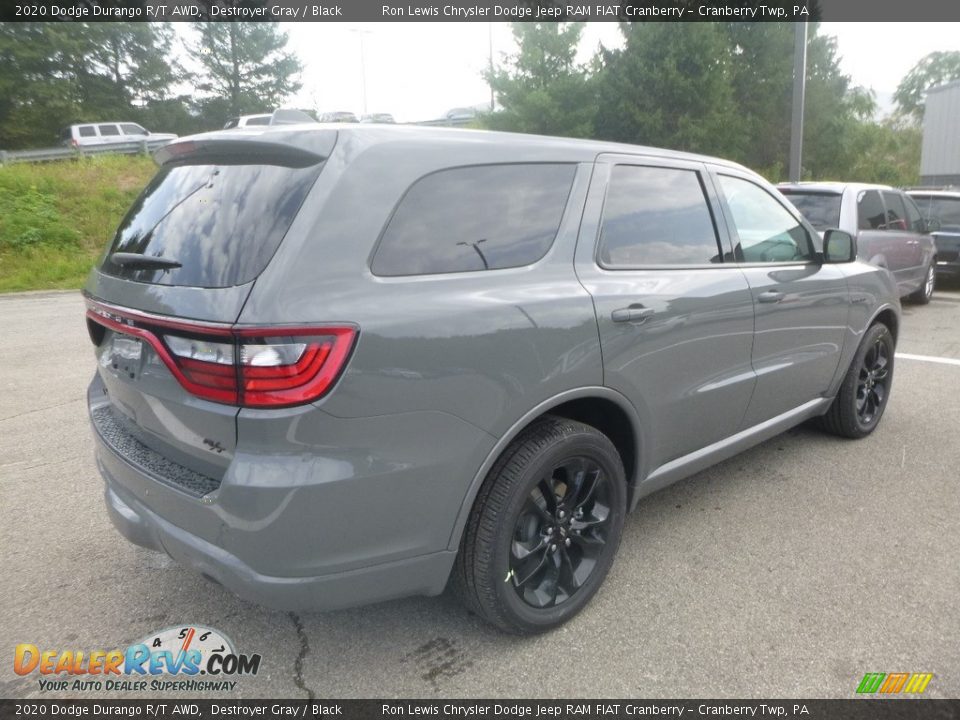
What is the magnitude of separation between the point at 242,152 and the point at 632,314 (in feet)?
4.82

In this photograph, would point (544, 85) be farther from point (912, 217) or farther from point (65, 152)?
point (912, 217)

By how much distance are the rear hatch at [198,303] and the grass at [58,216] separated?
41.3 feet

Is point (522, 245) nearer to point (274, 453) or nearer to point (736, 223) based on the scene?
point (274, 453)

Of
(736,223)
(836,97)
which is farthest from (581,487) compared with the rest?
(836,97)

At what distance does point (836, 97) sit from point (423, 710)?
3787 centimetres

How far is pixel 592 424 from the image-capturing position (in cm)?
282

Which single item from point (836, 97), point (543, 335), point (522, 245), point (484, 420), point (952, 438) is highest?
point (836, 97)

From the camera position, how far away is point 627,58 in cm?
2909

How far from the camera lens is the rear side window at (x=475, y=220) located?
2131 millimetres

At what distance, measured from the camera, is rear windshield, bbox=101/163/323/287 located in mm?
2004

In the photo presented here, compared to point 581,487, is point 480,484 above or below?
above

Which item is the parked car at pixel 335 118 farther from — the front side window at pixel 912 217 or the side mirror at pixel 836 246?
the front side window at pixel 912 217

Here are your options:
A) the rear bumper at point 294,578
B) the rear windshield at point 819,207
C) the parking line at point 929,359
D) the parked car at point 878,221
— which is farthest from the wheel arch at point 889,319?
the rear bumper at point 294,578

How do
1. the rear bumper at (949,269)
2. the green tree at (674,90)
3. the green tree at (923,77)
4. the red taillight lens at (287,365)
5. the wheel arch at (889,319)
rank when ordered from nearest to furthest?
the red taillight lens at (287,365) → the wheel arch at (889,319) → the rear bumper at (949,269) → the green tree at (674,90) → the green tree at (923,77)
